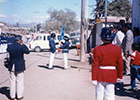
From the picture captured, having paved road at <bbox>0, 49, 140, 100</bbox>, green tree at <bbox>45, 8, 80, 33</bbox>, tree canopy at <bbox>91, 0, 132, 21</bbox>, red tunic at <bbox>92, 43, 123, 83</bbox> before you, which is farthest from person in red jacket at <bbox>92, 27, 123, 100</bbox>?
green tree at <bbox>45, 8, 80, 33</bbox>

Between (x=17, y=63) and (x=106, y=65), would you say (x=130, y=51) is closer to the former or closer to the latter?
(x=106, y=65)

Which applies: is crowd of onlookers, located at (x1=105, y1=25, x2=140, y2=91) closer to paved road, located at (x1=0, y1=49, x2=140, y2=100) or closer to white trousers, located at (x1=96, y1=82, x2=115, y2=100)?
paved road, located at (x1=0, y1=49, x2=140, y2=100)

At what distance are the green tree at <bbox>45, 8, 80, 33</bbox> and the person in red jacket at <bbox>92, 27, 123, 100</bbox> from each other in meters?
39.4

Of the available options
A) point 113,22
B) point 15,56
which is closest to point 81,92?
point 15,56

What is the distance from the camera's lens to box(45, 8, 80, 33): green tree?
43.4 metres

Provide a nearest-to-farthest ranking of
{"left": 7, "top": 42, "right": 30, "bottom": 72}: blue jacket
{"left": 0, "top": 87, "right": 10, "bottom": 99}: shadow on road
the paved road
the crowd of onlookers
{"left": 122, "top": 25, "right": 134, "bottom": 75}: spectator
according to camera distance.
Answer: {"left": 7, "top": 42, "right": 30, "bottom": 72}: blue jacket, the paved road, the crowd of onlookers, {"left": 0, "top": 87, "right": 10, "bottom": 99}: shadow on road, {"left": 122, "top": 25, "right": 134, "bottom": 75}: spectator

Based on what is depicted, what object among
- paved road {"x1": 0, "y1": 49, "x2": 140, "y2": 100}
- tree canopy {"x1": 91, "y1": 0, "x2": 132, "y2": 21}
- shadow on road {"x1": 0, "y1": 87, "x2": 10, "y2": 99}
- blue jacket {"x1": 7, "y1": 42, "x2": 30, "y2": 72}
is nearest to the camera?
blue jacket {"x1": 7, "y1": 42, "x2": 30, "y2": 72}

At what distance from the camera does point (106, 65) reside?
396 centimetres

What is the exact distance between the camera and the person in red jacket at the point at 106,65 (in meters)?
3.93

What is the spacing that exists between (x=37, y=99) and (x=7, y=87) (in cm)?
197

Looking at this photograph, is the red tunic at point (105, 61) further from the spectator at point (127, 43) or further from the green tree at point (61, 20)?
the green tree at point (61, 20)

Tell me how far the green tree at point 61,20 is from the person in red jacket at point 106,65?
129 ft

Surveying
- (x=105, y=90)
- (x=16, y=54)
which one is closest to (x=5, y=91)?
(x=16, y=54)

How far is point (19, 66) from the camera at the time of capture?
5629 millimetres
